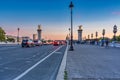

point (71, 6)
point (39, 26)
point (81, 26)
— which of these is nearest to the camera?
point (71, 6)

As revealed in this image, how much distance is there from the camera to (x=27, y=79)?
12.6 metres

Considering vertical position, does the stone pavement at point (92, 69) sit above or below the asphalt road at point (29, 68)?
above

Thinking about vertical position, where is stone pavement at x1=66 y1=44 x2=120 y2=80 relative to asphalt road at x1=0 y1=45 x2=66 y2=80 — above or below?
above

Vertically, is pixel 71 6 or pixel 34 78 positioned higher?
pixel 71 6

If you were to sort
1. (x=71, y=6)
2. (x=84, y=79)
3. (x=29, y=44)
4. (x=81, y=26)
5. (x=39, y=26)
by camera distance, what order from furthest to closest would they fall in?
(x=39, y=26) → (x=81, y=26) → (x=29, y=44) → (x=71, y=6) → (x=84, y=79)

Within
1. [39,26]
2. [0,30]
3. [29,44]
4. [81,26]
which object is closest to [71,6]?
[29,44]

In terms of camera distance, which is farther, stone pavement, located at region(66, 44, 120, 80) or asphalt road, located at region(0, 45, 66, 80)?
asphalt road, located at region(0, 45, 66, 80)

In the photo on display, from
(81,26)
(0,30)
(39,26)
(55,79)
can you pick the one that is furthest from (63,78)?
(0,30)

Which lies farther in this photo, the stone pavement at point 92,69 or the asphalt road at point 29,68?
the asphalt road at point 29,68

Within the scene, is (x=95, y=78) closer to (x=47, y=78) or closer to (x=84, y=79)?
(x=84, y=79)

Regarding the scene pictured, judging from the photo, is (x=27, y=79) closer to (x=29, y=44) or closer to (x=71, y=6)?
(x=71, y=6)

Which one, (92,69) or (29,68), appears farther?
(29,68)

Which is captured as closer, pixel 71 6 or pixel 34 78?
pixel 34 78

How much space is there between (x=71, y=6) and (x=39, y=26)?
12255 centimetres
